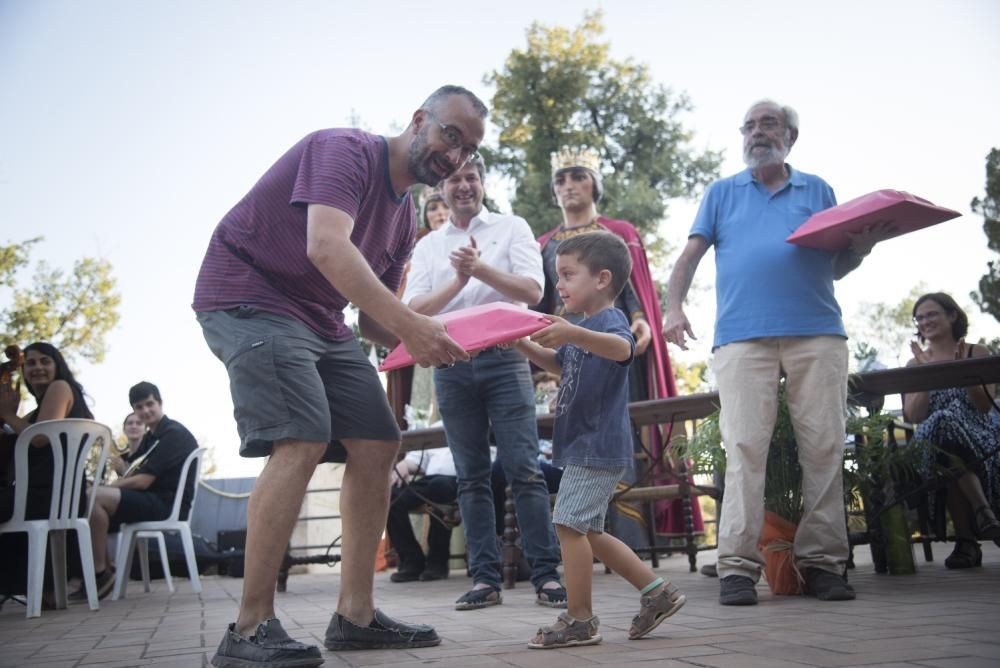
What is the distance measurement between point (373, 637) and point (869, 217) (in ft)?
7.18

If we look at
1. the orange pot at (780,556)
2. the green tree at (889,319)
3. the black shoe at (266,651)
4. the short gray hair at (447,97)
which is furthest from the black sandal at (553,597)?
the green tree at (889,319)

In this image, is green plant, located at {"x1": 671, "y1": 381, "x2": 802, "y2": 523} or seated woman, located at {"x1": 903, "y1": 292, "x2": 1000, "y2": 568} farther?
seated woman, located at {"x1": 903, "y1": 292, "x2": 1000, "y2": 568}

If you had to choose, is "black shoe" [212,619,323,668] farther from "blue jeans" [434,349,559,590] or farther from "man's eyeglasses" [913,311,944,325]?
"man's eyeglasses" [913,311,944,325]

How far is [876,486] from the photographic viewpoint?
154 inches

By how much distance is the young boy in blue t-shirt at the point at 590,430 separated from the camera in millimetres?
2316

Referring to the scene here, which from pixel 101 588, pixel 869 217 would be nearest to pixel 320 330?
pixel 869 217

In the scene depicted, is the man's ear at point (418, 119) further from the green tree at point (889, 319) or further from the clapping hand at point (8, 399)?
the green tree at point (889, 319)

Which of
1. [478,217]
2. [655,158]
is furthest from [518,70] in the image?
[478,217]

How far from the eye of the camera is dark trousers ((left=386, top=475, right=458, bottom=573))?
566 centimetres

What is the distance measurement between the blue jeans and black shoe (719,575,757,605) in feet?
2.30

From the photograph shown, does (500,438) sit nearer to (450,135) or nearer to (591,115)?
(450,135)

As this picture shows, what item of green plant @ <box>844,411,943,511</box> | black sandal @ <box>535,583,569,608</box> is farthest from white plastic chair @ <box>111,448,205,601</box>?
green plant @ <box>844,411,943,511</box>

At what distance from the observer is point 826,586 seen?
3.12 meters

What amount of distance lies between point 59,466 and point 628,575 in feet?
11.2
